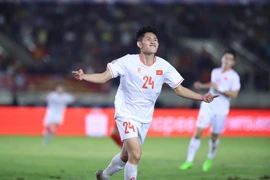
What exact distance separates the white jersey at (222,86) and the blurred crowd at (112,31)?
1343 centimetres

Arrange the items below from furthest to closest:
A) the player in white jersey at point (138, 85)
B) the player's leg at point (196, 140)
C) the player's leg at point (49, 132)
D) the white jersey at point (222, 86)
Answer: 1. the player's leg at point (49, 132)
2. the white jersey at point (222, 86)
3. the player's leg at point (196, 140)
4. the player in white jersey at point (138, 85)

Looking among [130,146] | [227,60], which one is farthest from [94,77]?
[227,60]

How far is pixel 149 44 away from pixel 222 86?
6.25 meters

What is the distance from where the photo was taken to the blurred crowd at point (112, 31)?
1188 inches

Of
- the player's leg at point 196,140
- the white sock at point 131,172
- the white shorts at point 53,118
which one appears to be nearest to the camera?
the white sock at point 131,172

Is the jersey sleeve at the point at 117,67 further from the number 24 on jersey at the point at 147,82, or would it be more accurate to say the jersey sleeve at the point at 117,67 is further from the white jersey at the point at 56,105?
the white jersey at the point at 56,105

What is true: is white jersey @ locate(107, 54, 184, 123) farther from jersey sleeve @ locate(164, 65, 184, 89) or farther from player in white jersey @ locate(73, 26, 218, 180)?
jersey sleeve @ locate(164, 65, 184, 89)

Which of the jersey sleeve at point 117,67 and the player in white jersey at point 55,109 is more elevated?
the player in white jersey at point 55,109

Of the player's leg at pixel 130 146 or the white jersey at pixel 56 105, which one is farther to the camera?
the white jersey at pixel 56 105

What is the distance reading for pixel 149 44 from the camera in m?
9.17

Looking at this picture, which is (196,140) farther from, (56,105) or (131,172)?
(56,105)

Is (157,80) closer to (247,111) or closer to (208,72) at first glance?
(247,111)

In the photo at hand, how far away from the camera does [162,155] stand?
18.4 meters

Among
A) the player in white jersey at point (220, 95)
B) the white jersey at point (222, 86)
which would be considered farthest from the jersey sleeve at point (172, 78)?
the white jersey at point (222, 86)
